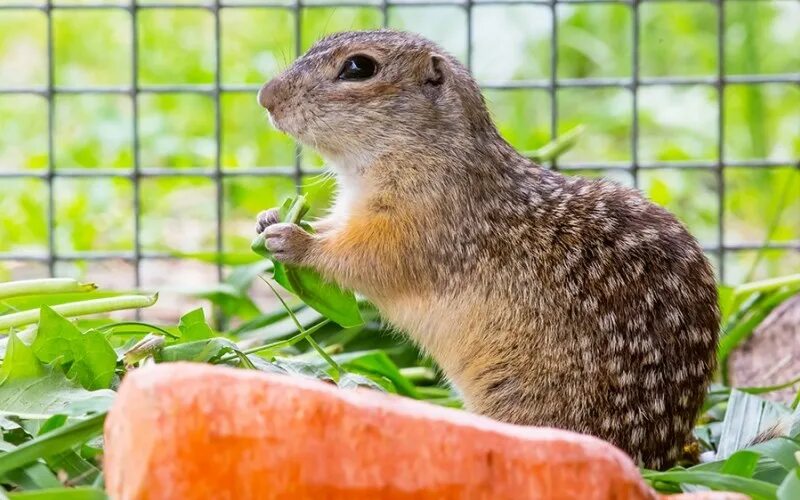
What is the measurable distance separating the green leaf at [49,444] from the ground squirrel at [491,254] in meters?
1.13

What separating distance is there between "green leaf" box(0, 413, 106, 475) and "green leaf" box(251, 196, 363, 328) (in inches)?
43.6

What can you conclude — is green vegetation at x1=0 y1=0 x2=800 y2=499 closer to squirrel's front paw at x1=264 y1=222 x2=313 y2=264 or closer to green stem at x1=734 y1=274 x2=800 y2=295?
green stem at x1=734 y1=274 x2=800 y2=295

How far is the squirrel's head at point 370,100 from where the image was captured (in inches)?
148

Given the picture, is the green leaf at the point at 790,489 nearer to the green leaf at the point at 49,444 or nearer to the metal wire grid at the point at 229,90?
the green leaf at the point at 49,444

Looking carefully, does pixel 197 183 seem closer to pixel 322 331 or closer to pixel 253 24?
pixel 253 24

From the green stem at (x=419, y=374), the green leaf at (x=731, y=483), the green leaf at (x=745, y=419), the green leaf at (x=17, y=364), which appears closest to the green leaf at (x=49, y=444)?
the green leaf at (x=17, y=364)

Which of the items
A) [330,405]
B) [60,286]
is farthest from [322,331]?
[330,405]

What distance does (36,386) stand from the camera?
9.81 ft

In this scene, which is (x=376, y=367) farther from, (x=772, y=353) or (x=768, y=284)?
(x=772, y=353)

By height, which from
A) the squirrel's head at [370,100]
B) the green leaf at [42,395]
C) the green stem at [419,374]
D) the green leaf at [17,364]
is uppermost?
the squirrel's head at [370,100]

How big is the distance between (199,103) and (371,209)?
403cm

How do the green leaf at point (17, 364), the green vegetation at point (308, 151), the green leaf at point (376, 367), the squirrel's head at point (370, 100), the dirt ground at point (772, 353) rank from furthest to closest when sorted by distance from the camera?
the green vegetation at point (308, 151), the dirt ground at point (772, 353), the green leaf at point (376, 367), the squirrel's head at point (370, 100), the green leaf at point (17, 364)

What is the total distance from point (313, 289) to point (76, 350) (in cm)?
81

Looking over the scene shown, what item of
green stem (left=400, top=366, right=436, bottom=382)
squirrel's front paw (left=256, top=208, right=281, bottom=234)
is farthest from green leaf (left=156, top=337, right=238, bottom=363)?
green stem (left=400, top=366, right=436, bottom=382)
